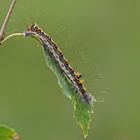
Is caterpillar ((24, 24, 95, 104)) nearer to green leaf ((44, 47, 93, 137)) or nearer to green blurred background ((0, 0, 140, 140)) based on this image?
green leaf ((44, 47, 93, 137))

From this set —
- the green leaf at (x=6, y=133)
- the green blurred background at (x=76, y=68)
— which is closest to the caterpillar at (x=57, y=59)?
the green leaf at (x=6, y=133)

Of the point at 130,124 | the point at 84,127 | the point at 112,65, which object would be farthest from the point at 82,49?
the point at 84,127

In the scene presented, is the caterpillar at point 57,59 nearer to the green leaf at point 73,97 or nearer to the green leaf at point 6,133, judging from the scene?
the green leaf at point 73,97

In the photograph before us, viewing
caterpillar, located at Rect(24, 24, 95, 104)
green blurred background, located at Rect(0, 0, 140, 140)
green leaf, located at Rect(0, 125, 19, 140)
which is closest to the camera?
green leaf, located at Rect(0, 125, 19, 140)

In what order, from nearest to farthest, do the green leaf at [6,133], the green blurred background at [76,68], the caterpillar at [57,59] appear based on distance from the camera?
1. the green leaf at [6,133]
2. the caterpillar at [57,59]
3. the green blurred background at [76,68]

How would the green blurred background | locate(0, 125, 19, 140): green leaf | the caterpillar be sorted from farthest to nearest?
the green blurred background < the caterpillar < locate(0, 125, 19, 140): green leaf

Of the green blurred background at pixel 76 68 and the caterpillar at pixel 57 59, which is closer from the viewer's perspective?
the caterpillar at pixel 57 59

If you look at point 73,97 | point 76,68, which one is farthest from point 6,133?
point 76,68

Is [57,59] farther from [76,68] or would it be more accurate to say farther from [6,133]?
[76,68]

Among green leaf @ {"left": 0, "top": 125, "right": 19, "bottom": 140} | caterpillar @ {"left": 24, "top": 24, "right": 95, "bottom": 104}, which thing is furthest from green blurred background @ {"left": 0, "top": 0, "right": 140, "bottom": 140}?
green leaf @ {"left": 0, "top": 125, "right": 19, "bottom": 140}
